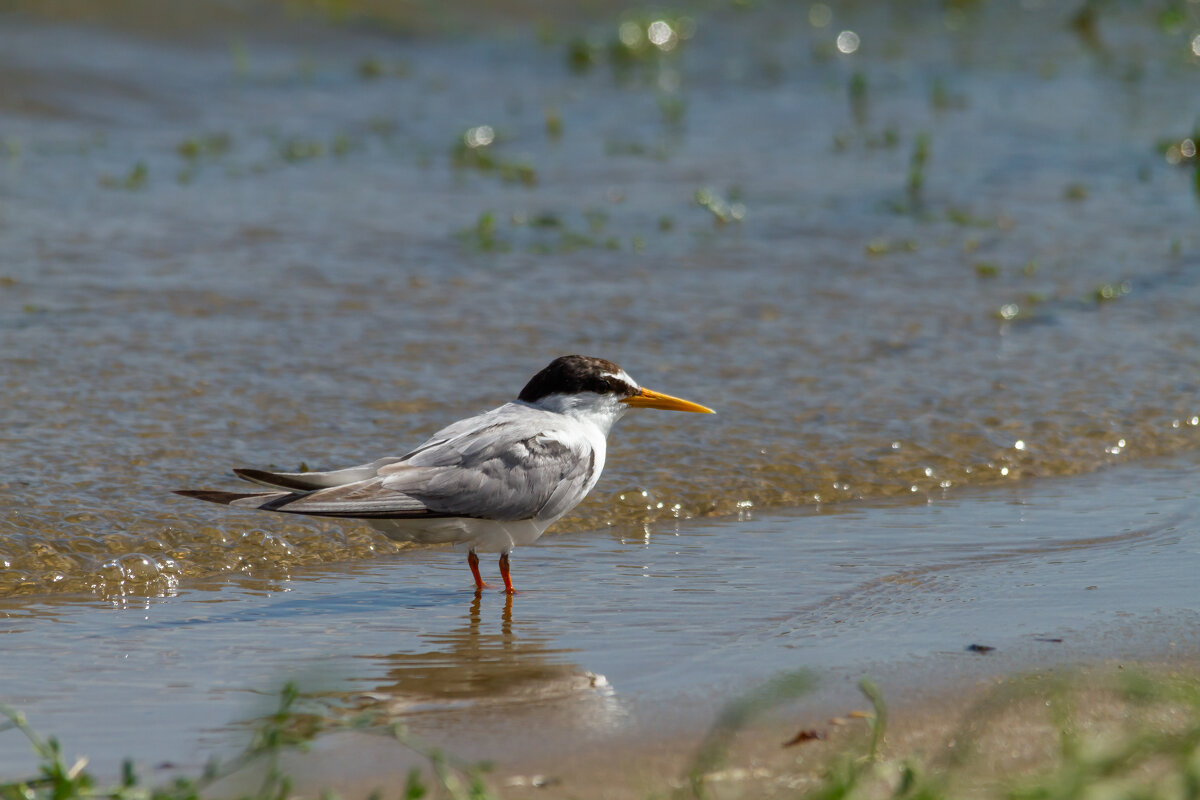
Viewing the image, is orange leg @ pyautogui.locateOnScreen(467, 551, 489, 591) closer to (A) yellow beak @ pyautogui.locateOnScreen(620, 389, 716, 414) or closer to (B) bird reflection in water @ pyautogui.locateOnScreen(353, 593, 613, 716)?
(B) bird reflection in water @ pyautogui.locateOnScreen(353, 593, 613, 716)

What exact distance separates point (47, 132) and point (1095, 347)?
278 inches

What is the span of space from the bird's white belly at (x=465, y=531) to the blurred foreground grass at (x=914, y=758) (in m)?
1.03

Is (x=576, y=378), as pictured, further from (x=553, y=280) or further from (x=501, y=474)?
(x=553, y=280)

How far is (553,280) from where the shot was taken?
7.99 metres

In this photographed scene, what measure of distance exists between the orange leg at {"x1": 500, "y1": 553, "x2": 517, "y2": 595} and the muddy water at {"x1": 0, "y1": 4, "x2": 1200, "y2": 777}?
0.49 ft

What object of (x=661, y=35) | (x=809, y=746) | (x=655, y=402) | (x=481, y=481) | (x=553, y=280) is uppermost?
(x=661, y=35)

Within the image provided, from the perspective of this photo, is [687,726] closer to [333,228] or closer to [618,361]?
[618,361]

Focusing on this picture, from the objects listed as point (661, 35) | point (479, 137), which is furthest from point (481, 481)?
point (661, 35)

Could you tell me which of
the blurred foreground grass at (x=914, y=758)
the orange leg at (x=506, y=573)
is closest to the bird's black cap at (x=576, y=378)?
the orange leg at (x=506, y=573)

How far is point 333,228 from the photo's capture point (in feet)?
28.5

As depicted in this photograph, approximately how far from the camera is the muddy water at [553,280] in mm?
5176

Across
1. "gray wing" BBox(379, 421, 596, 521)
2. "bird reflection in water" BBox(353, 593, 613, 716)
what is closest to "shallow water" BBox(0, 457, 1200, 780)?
"bird reflection in water" BBox(353, 593, 613, 716)

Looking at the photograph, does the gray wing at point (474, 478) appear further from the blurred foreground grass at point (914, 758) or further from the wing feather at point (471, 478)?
the blurred foreground grass at point (914, 758)

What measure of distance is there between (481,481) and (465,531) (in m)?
0.16
